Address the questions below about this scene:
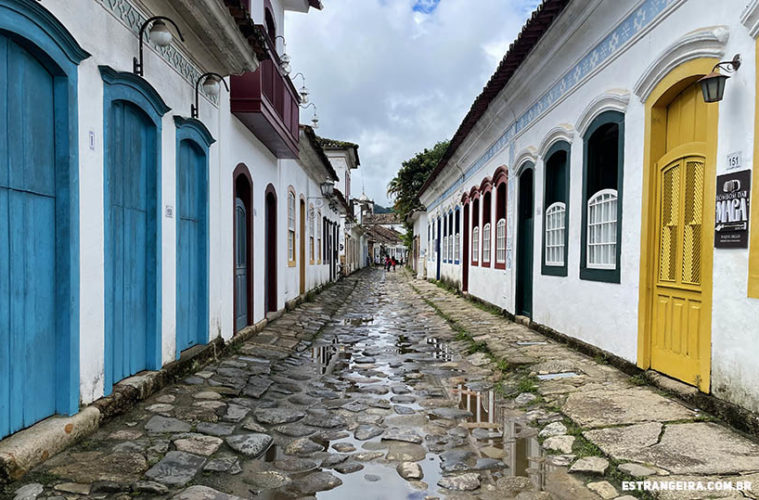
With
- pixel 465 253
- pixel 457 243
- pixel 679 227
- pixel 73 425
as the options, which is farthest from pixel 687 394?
pixel 457 243

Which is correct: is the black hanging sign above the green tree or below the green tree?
below

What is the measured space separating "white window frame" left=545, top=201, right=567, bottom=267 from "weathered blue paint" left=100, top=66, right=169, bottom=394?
5.46 metres

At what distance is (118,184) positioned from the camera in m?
4.35

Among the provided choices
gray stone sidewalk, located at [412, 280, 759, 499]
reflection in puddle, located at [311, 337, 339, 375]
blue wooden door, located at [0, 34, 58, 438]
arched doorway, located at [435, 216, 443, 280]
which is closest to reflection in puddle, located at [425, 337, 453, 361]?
gray stone sidewalk, located at [412, 280, 759, 499]

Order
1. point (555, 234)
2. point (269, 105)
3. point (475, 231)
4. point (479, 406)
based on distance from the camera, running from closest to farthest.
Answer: point (479, 406) → point (269, 105) → point (555, 234) → point (475, 231)

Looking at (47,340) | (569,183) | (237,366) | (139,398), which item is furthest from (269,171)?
(47,340)

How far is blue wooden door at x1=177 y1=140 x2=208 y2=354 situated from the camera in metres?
5.66

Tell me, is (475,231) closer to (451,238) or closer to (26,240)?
(451,238)

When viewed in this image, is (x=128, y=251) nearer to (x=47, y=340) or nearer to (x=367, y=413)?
(x=47, y=340)

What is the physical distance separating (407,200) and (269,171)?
2701 cm

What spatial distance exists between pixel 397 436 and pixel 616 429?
162 centimetres

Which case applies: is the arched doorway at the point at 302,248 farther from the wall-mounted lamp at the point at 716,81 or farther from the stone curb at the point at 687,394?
the wall-mounted lamp at the point at 716,81

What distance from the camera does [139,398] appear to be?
4.41 metres

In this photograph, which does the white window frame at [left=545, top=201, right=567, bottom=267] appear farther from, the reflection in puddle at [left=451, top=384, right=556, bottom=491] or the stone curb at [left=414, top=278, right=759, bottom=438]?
the reflection in puddle at [left=451, top=384, right=556, bottom=491]
